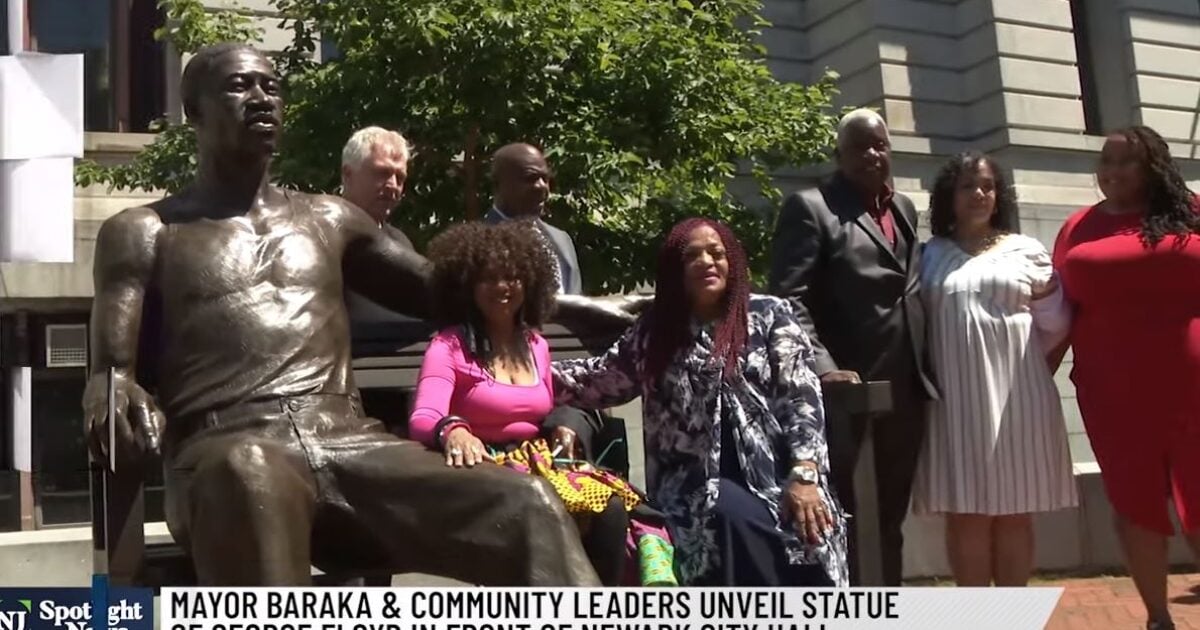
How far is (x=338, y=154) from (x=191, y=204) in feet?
16.2

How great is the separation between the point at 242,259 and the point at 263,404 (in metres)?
0.35

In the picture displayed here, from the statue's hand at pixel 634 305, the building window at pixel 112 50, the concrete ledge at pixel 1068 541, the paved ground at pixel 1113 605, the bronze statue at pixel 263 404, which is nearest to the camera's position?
the bronze statue at pixel 263 404

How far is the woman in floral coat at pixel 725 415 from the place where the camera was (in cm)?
305

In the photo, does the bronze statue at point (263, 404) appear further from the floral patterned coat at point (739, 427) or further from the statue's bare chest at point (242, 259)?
the floral patterned coat at point (739, 427)

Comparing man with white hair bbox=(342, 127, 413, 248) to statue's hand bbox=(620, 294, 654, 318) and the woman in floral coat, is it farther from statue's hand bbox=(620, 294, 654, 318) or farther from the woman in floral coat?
the woman in floral coat

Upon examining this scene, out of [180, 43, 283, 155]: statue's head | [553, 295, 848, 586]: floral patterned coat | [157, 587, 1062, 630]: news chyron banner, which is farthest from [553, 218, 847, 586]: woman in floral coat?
[180, 43, 283, 155]: statue's head

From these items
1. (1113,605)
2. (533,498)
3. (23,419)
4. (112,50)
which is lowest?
(1113,605)

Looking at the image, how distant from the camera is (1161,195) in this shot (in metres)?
4.07

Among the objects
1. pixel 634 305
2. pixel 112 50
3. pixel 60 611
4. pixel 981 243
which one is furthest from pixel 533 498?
pixel 112 50

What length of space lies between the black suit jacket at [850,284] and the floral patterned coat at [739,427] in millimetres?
611

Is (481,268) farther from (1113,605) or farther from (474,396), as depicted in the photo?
(1113,605)

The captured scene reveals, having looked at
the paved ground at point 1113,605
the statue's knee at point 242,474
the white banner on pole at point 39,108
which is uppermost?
the white banner on pole at point 39,108

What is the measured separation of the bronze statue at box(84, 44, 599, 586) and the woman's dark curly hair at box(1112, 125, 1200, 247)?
2533mm

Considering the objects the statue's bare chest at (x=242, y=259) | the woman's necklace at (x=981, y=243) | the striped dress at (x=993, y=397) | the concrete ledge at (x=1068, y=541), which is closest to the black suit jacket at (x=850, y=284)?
the striped dress at (x=993, y=397)
